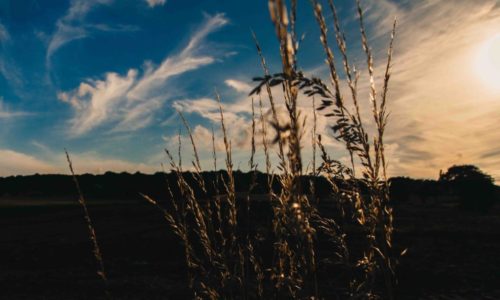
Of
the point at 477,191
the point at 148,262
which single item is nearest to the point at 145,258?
the point at 148,262

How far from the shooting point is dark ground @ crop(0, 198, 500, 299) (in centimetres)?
793

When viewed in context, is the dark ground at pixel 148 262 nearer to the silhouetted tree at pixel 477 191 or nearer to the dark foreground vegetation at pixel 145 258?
the dark foreground vegetation at pixel 145 258

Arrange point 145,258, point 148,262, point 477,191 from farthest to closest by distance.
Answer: point 477,191 → point 145,258 → point 148,262

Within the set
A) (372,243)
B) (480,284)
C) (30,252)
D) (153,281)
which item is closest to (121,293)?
(153,281)

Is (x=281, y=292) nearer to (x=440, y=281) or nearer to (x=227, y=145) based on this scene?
(x=227, y=145)

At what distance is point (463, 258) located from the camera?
380 inches

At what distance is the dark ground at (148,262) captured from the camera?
312 inches

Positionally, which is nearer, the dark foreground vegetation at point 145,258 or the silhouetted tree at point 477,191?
the dark foreground vegetation at point 145,258

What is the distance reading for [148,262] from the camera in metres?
10.7

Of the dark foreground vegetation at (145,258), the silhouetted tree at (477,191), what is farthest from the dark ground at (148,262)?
the silhouetted tree at (477,191)

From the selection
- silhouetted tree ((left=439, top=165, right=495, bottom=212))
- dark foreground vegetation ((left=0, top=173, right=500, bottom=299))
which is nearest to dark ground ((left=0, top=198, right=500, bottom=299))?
dark foreground vegetation ((left=0, top=173, right=500, bottom=299))

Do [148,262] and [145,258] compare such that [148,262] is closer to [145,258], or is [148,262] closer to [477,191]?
[145,258]

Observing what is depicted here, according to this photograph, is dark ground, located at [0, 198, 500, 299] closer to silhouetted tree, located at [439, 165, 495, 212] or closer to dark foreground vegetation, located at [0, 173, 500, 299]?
dark foreground vegetation, located at [0, 173, 500, 299]

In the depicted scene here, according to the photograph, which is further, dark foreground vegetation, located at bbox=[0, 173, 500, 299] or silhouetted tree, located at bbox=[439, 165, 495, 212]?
silhouetted tree, located at bbox=[439, 165, 495, 212]
